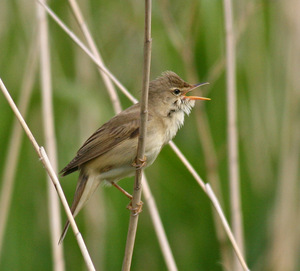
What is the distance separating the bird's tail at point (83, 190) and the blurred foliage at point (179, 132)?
1.48 feet

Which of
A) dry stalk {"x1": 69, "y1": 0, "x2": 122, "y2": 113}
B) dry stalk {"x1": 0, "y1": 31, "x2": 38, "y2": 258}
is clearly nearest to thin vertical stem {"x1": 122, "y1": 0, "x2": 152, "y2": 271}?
dry stalk {"x1": 69, "y1": 0, "x2": 122, "y2": 113}

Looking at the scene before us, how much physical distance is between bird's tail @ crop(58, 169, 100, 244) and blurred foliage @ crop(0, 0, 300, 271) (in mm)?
452

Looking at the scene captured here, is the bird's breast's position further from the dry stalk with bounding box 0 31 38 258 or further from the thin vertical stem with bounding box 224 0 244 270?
the dry stalk with bounding box 0 31 38 258

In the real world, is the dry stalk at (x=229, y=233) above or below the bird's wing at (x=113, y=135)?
below

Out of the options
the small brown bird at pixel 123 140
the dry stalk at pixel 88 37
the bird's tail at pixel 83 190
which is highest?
the dry stalk at pixel 88 37

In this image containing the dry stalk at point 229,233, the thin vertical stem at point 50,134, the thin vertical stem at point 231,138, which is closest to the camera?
the dry stalk at point 229,233

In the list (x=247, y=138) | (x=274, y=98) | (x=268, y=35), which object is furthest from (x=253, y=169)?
(x=268, y=35)

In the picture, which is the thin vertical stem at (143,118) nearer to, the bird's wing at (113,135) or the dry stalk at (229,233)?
the dry stalk at (229,233)

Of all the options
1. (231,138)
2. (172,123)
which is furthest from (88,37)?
(231,138)

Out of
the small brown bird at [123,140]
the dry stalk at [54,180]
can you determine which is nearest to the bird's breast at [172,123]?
the small brown bird at [123,140]

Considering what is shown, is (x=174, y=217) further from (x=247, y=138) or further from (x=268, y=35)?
(x=268, y=35)

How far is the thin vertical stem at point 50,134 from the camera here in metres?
2.98

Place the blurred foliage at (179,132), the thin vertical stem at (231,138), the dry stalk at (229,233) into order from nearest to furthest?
the dry stalk at (229,233) < the thin vertical stem at (231,138) < the blurred foliage at (179,132)

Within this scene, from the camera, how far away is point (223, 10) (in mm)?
3266
